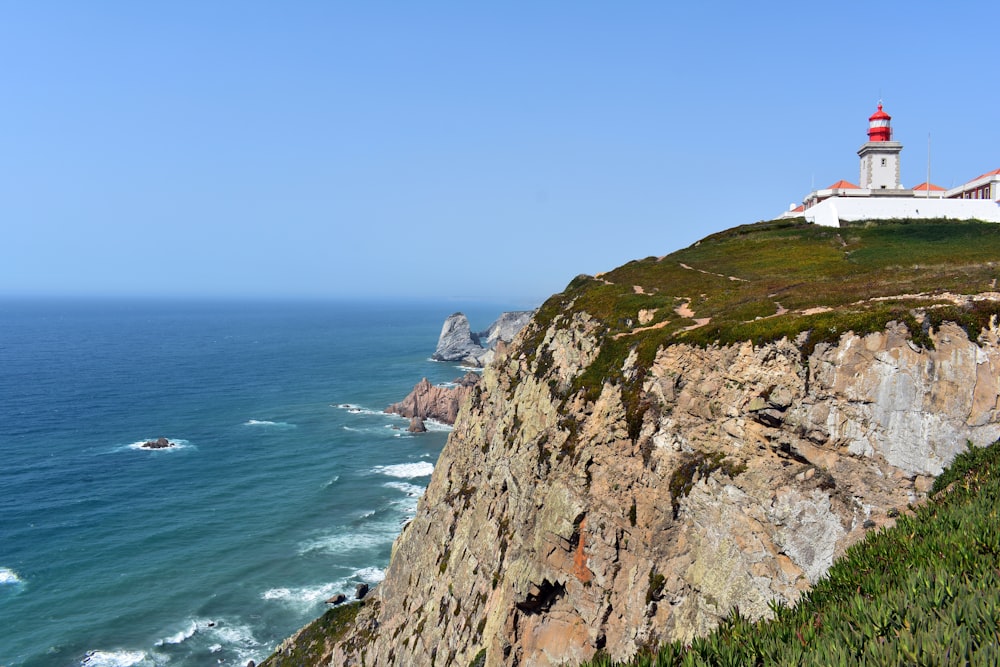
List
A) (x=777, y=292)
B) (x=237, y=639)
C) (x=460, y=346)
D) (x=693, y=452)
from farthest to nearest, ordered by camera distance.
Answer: (x=460, y=346), (x=237, y=639), (x=777, y=292), (x=693, y=452)

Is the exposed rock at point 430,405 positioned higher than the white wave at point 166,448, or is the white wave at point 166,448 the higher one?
the exposed rock at point 430,405

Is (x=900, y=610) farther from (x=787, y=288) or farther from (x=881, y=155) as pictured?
(x=881, y=155)

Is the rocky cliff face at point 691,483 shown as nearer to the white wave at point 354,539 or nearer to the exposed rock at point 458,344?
the white wave at point 354,539

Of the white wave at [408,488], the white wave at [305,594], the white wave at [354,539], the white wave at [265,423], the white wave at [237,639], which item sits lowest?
the white wave at [237,639]

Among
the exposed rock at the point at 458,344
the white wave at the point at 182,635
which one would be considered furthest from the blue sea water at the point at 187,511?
the exposed rock at the point at 458,344

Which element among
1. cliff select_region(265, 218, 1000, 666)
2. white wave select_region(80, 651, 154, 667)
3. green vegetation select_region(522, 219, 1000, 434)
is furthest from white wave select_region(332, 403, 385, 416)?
cliff select_region(265, 218, 1000, 666)

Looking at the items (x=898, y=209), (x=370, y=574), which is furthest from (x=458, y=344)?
(x=898, y=209)

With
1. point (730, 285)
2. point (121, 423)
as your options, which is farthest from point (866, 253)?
point (121, 423)

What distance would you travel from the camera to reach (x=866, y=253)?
43.4 m

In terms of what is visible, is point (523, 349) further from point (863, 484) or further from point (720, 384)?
point (863, 484)

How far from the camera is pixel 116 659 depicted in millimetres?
48031

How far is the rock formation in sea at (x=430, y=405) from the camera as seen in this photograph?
11619cm

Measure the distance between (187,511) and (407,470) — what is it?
28.4 metres

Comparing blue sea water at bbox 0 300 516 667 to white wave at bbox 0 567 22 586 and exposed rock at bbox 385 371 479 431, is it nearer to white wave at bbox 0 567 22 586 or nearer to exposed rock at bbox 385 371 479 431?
white wave at bbox 0 567 22 586
